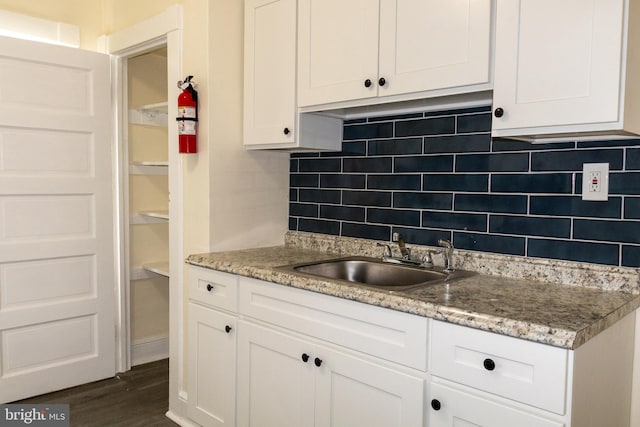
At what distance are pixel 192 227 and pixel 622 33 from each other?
6.35ft

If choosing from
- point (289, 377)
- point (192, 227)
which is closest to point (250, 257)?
point (192, 227)

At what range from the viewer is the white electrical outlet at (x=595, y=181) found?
1720 mm

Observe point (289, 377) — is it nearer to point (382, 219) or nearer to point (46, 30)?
point (382, 219)

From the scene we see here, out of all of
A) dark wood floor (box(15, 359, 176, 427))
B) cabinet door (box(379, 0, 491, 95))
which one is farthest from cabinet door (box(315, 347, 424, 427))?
dark wood floor (box(15, 359, 176, 427))

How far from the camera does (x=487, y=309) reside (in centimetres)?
141

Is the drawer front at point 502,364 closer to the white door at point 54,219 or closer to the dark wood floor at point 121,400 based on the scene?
the dark wood floor at point 121,400

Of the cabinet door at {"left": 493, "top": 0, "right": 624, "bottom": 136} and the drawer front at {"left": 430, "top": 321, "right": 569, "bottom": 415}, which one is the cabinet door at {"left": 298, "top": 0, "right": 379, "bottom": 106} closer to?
the cabinet door at {"left": 493, "top": 0, "right": 624, "bottom": 136}

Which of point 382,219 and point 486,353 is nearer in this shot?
point 486,353

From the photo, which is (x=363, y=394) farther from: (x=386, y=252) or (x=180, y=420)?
(x=180, y=420)

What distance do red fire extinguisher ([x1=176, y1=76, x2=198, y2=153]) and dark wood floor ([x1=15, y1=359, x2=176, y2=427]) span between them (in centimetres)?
140

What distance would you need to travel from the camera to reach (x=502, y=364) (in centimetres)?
133

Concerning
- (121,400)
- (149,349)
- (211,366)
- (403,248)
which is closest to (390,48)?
(403,248)

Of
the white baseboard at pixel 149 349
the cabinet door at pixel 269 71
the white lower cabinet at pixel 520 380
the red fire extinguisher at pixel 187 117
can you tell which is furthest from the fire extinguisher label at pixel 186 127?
the white baseboard at pixel 149 349

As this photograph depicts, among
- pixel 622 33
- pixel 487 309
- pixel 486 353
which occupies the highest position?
pixel 622 33
